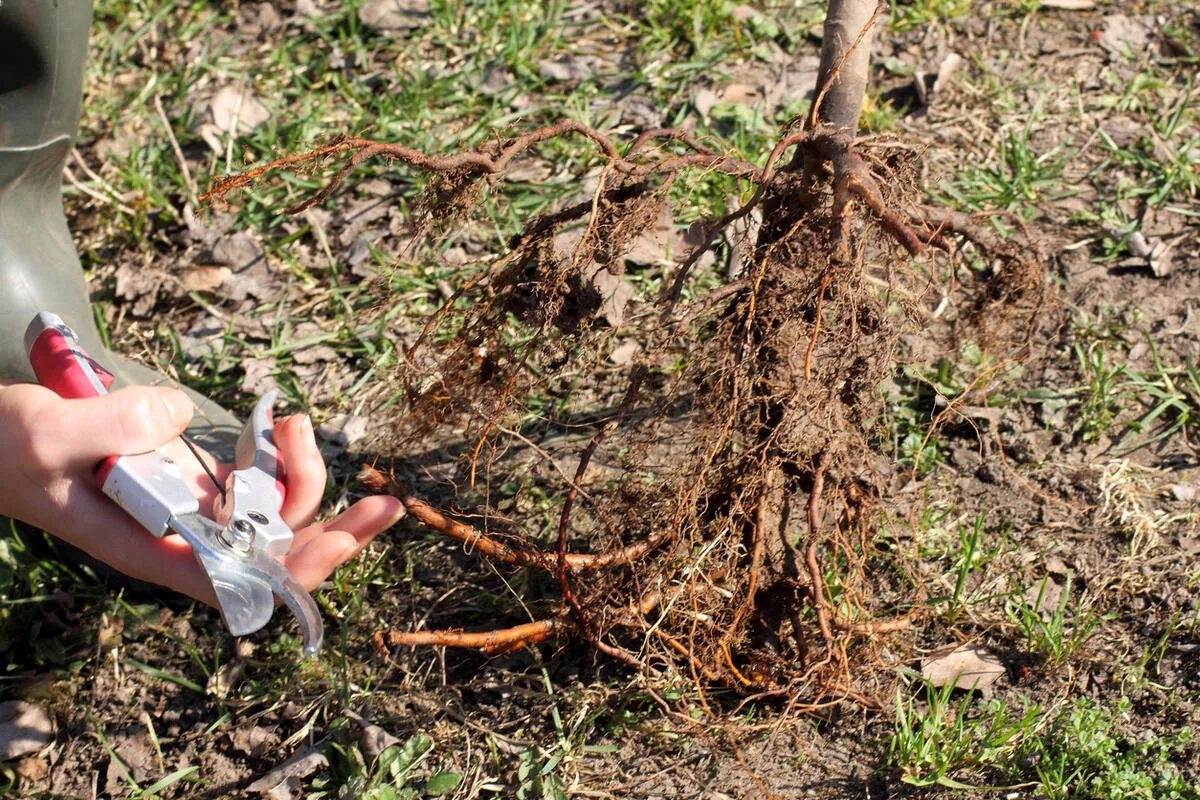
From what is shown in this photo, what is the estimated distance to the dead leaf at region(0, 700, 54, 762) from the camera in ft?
7.73

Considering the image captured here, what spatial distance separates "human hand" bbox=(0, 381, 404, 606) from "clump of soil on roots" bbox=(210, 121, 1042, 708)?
0.16 m

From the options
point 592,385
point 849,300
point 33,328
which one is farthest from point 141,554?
point 849,300

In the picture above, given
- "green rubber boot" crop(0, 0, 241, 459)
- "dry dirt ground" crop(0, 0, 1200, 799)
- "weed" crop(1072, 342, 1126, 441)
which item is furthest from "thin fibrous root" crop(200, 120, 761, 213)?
"weed" crop(1072, 342, 1126, 441)

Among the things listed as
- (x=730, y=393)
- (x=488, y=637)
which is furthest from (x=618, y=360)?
(x=488, y=637)

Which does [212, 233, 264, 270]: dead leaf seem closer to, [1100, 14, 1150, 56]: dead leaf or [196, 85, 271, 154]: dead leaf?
[196, 85, 271, 154]: dead leaf

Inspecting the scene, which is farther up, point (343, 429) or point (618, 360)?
point (618, 360)

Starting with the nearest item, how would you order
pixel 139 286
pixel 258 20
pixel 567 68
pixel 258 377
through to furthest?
pixel 258 377
pixel 139 286
pixel 567 68
pixel 258 20

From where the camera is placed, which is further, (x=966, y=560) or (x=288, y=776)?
(x=966, y=560)

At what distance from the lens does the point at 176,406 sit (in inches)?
78.9

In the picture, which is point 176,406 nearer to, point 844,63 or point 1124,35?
point 844,63

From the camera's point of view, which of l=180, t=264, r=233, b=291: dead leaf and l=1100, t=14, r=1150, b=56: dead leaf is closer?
l=180, t=264, r=233, b=291: dead leaf

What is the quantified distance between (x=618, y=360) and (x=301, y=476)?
102 centimetres

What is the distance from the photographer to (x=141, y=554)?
206 cm

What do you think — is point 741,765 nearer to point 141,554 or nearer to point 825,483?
point 825,483
